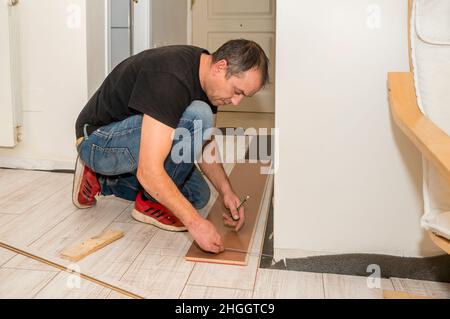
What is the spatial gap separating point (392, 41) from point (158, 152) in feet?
2.29

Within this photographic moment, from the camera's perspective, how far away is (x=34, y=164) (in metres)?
2.58

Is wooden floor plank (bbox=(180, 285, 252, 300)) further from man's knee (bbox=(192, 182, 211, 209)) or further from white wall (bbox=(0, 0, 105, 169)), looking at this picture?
white wall (bbox=(0, 0, 105, 169))

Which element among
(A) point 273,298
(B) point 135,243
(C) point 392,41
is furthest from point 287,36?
(B) point 135,243

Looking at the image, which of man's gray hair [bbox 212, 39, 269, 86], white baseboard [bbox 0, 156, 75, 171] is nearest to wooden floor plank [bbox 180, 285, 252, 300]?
man's gray hair [bbox 212, 39, 269, 86]

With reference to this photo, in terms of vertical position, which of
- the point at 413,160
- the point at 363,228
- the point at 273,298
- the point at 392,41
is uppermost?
the point at 392,41

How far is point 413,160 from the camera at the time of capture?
145 cm

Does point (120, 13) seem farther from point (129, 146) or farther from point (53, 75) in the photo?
point (129, 146)

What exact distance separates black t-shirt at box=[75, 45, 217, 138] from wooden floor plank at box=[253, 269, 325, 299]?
500 millimetres

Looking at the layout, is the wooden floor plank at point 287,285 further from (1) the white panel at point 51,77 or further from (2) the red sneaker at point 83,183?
(1) the white panel at point 51,77

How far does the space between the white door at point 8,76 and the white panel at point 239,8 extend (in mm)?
2422

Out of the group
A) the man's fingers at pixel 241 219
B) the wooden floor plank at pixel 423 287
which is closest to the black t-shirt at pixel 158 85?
the man's fingers at pixel 241 219

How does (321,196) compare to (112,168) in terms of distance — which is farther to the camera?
(112,168)

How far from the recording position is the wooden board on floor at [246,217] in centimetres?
157

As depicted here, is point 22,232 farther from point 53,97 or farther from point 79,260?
point 53,97
